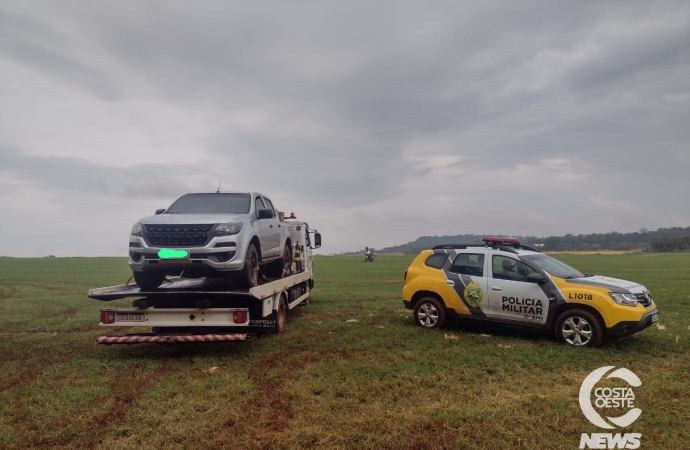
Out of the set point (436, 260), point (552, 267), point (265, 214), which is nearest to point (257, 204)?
point (265, 214)

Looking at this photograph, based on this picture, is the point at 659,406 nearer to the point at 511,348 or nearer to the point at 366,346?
the point at 511,348

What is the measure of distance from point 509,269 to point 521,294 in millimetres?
532

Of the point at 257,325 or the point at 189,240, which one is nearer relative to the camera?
the point at 189,240

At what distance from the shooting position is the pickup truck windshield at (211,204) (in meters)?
9.12

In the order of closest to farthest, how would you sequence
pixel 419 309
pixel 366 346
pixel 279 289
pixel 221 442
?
pixel 221 442 → pixel 366 346 → pixel 279 289 → pixel 419 309

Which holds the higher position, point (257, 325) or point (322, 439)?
point (257, 325)

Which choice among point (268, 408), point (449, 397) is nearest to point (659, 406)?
point (449, 397)

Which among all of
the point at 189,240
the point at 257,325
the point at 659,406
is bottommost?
the point at 659,406

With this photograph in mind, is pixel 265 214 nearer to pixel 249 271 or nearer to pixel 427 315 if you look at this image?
pixel 249 271

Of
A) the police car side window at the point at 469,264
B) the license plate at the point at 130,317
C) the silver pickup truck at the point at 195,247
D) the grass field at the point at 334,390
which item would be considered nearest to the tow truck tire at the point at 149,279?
the silver pickup truck at the point at 195,247

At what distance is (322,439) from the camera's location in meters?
4.55

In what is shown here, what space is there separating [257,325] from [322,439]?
4150mm

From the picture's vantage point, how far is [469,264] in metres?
9.59

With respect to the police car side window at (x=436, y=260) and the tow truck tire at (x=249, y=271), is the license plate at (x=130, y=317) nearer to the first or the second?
the tow truck tire at (x=249, y=271)
